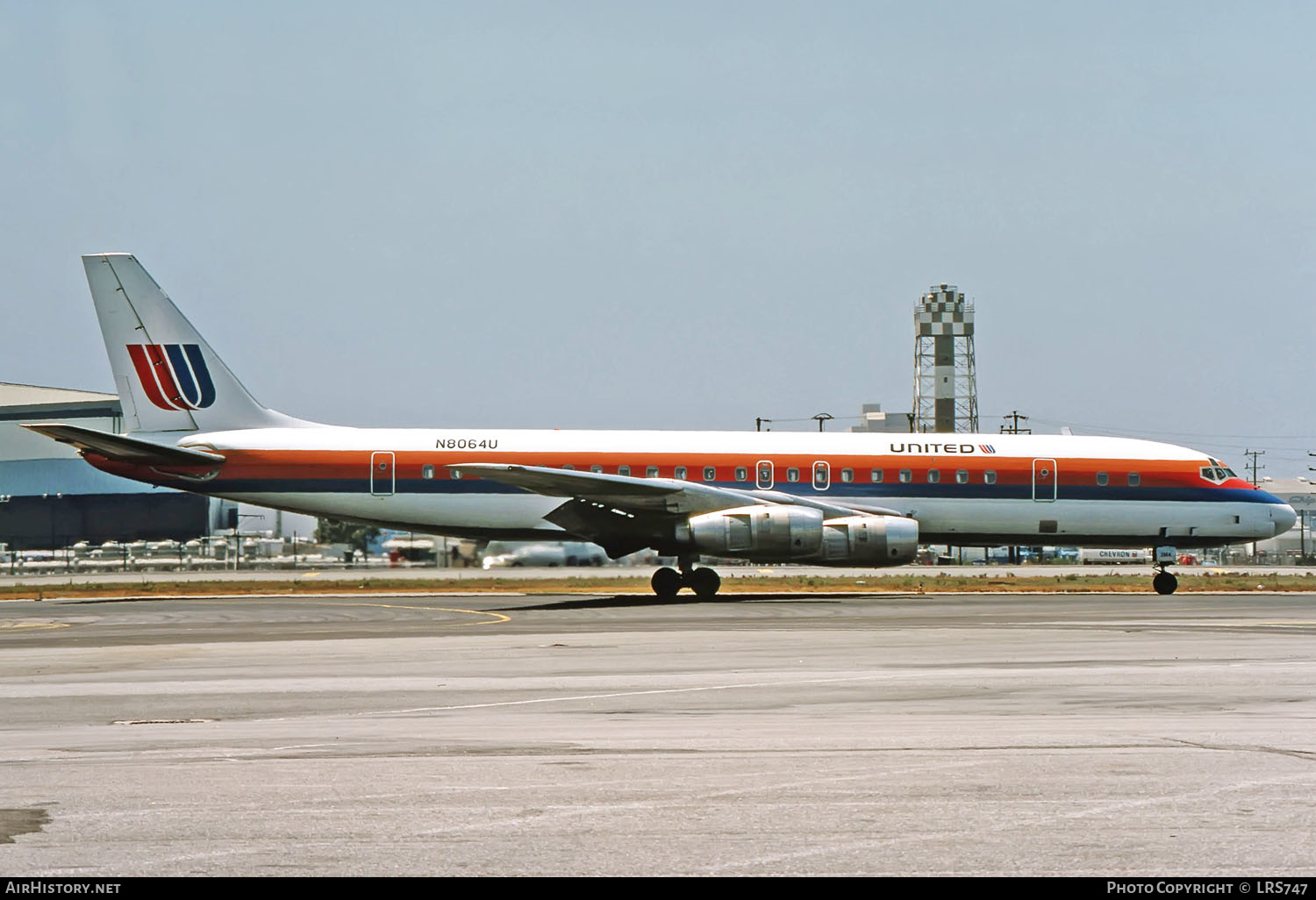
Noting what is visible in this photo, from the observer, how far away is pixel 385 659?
58.4 feet

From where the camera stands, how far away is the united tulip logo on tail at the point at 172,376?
3425 cm

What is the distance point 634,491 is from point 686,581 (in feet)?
10.8

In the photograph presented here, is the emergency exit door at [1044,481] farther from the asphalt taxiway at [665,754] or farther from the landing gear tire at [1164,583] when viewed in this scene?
the asphalt taxiway at [665,754]

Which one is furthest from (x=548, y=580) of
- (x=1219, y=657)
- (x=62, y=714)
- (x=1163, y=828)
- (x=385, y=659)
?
(x=1163, y=828)

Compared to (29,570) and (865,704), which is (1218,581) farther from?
(29,570)

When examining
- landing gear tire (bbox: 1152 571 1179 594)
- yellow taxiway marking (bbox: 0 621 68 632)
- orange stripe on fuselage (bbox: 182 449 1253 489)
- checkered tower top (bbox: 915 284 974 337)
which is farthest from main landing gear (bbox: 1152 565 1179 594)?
checkered tower top (bbox: 915 284 974 337)

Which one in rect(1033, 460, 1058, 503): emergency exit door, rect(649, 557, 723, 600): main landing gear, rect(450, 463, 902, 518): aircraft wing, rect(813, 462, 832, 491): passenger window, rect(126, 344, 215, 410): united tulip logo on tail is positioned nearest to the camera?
rect(450, 463, 902, 518): aircraft wing

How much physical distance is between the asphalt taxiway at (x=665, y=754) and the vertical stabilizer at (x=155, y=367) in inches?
539

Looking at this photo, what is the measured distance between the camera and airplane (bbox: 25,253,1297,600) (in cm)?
3247

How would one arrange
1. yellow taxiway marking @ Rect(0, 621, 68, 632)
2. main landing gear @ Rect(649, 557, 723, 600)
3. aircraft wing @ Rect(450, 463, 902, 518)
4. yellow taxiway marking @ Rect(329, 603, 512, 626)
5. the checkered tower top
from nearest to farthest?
yellow taxiway marking @ Rect(0, 621, 68, 632) → yellow taxiway marking @ Rect(329, 603, 512, 626) → aircraft wing @ Rect(450, 463, 902, 518) → main landing gear @ Rect(649, 557, 723, 600) → the checkered tower top

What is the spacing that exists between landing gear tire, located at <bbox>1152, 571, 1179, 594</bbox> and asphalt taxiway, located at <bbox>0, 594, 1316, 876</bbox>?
1376 cm

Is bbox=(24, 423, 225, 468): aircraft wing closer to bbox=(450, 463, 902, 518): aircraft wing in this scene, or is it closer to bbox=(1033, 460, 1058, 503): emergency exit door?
bbox=(450, 463, 902, 518): aircraft wing

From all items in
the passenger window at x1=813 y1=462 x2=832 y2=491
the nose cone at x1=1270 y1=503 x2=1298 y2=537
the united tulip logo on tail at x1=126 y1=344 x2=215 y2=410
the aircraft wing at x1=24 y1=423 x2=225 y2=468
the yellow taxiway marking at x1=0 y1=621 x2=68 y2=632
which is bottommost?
the yellow taxiway marking at x1=0 y1=621 x2=68 y2=632

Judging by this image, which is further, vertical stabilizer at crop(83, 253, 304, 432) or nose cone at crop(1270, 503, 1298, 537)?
nose cone at crop(1270, 503, 1298, 537)
